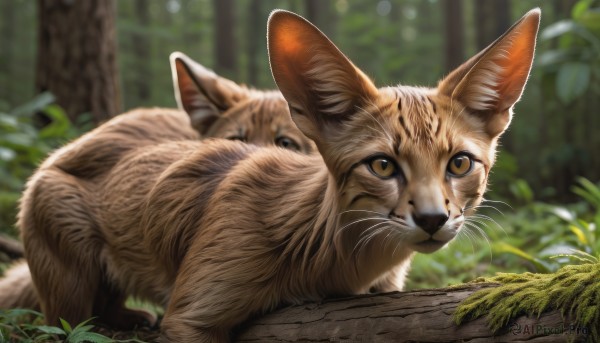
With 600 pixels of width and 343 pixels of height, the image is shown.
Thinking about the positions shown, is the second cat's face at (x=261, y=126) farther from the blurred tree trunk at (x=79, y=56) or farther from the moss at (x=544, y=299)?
the blurred tree trunk at (x=79, y=56)

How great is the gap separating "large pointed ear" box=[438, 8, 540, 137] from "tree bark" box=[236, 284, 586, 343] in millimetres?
904

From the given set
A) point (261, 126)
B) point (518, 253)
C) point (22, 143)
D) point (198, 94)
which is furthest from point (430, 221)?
point (22, 143)

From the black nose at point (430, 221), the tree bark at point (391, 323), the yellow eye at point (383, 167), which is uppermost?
the yellow eye at point (383, 167)

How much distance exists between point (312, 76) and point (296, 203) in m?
0.71

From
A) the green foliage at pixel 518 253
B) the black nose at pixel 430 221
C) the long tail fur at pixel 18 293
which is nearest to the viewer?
the black nose at pixel 430 221

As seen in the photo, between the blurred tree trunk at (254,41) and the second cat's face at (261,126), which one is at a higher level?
the second cat's face at (261,126)

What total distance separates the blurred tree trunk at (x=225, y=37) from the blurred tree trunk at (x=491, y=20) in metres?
8.70

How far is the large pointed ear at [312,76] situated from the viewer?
307 centimetres

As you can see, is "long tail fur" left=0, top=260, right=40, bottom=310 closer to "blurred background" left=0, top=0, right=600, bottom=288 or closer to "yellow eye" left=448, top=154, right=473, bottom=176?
"blurred background" left=0, top=0, right=600, bottom=288

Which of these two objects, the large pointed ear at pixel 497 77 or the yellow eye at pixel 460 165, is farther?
the large pointed ear at pixel 497 77

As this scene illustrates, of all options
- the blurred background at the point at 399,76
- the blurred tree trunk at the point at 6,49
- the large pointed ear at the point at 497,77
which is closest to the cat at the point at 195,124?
the blurred background at the point at 399,76

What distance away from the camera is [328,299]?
340 cm

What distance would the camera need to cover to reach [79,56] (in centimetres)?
833

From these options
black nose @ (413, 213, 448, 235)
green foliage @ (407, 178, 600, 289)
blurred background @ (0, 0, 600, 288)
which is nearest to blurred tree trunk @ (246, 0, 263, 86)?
blurred background @ (0, 0, 600, 288)
